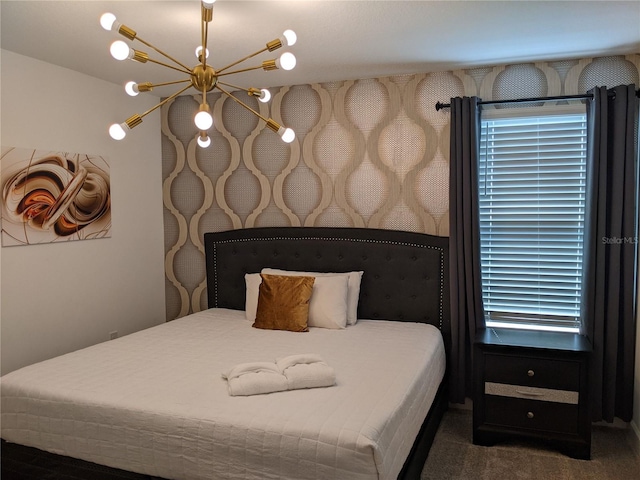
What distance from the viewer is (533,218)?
371 centimetres

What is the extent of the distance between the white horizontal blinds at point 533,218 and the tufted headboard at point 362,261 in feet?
1.28

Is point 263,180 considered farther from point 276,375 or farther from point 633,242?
point 633,242

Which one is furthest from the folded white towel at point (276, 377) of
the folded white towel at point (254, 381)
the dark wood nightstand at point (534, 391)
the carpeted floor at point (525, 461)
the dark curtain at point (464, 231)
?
the dark curtain at point (464, 231)

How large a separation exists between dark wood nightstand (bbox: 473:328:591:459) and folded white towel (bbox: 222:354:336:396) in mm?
1271

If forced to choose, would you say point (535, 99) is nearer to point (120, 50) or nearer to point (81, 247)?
point (120, 50)

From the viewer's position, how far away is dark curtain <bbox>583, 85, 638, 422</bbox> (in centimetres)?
333

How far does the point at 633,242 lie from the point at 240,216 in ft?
9.63

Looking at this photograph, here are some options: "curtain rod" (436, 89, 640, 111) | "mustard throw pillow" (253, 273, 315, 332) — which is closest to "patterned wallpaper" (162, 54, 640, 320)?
"curtain rod" (436, 89, 640, 111)

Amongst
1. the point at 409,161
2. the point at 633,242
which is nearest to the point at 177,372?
the point at 409,161

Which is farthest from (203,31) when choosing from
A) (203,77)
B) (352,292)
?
(352,292)

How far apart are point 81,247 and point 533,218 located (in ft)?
10.7

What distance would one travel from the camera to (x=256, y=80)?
408cm

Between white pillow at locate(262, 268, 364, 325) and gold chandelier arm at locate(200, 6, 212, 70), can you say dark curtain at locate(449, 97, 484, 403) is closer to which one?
white pillow at locate(262, 268, 364, 325)

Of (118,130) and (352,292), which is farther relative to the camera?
(352,292)
